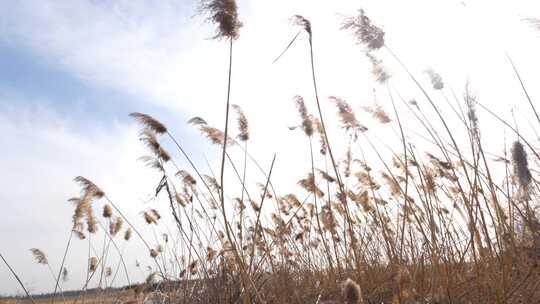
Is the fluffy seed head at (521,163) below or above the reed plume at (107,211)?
below

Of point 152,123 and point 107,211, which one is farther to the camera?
point 107,211

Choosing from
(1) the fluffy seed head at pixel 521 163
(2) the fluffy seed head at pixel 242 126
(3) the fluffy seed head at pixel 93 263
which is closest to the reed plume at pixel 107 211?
(3) the fluffy seed head at pixel 93 263

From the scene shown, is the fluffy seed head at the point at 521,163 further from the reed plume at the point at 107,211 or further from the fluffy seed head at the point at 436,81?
the reed plume at the point at 107,211

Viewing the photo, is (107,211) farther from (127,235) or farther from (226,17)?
(226,17)

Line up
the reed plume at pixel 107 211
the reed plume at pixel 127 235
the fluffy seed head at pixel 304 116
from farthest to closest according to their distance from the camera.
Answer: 1. the reed plume at pixel 127 235
2. the reed plume at pixel 107 211
3. the fluffy seed head at pixel 304 116

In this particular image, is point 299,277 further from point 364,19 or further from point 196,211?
point 364,19

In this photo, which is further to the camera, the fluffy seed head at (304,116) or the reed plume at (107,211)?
the reed plume at (107,211)

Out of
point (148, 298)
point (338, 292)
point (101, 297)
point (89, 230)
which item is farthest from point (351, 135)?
point (101, 297)

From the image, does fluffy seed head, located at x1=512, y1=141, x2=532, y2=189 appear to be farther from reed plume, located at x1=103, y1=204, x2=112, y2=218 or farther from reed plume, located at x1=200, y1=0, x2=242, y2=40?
reed plume, located at x1=103, y1=204, x2=112, y2=218

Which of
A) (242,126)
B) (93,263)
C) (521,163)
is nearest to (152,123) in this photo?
(242,126)

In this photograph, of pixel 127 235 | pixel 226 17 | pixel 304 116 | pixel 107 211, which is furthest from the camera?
pixel 127 235

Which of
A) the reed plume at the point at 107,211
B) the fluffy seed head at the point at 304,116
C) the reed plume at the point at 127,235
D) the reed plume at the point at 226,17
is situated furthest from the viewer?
the reed plume at the point at 127,235

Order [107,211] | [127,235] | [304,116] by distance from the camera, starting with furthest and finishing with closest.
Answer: [127,235], [107,211], [304,116]

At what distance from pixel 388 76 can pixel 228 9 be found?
1.30 metres
